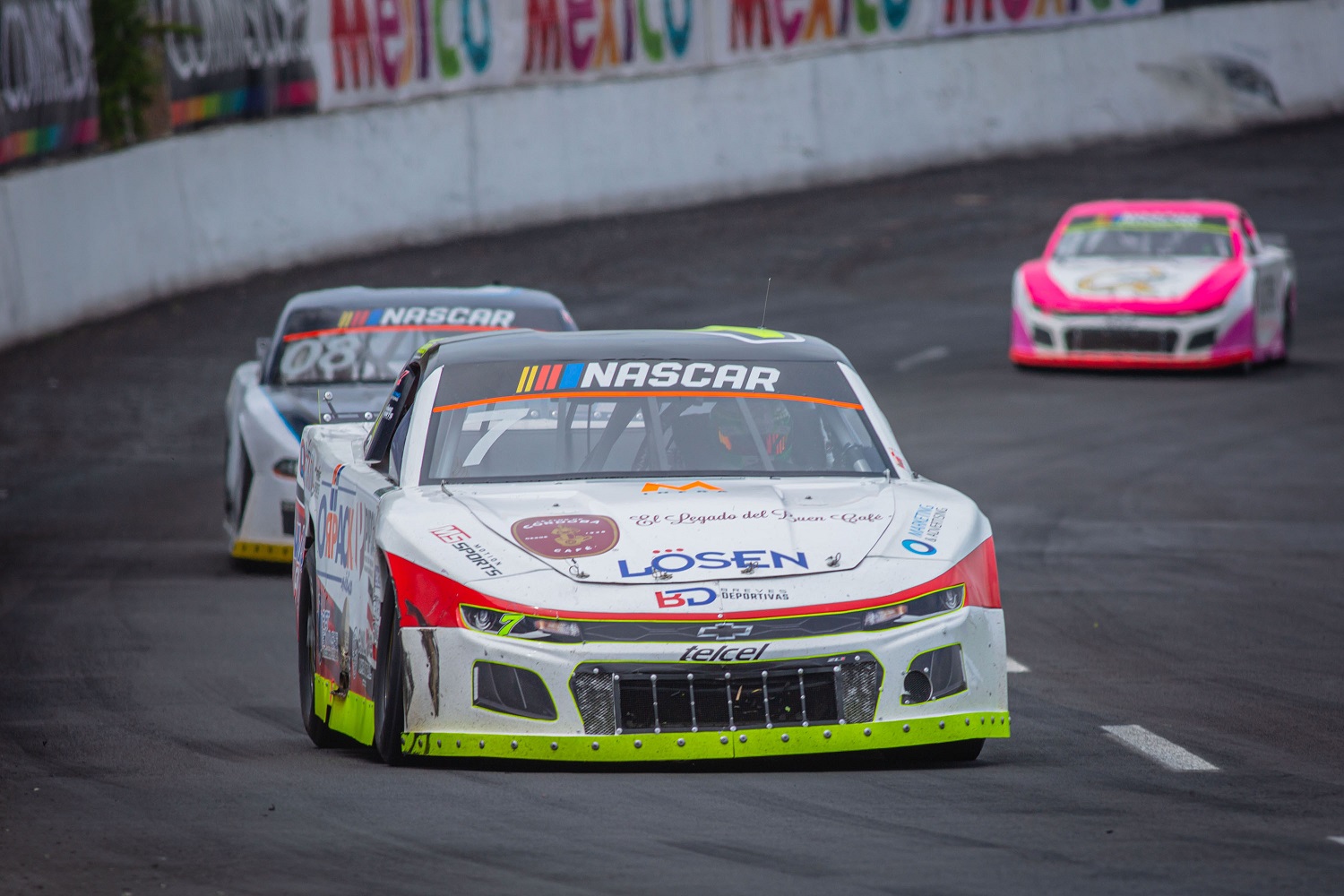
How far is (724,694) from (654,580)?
1.18ft

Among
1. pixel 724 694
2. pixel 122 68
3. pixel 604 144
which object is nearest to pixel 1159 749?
pixel 724 694

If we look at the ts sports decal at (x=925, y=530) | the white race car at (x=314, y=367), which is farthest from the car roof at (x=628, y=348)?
the white race car at (x=314, y=367)

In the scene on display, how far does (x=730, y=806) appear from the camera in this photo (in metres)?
6.30

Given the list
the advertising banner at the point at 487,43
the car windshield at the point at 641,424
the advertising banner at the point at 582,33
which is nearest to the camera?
the car windshield at the point at 641,424

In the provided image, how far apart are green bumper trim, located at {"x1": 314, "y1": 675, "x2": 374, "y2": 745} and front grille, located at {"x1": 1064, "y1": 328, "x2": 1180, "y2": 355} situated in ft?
46.3

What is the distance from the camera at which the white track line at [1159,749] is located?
703 centimetres

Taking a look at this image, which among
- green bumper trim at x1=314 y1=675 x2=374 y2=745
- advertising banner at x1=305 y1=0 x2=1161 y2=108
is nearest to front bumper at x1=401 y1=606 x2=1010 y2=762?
green bumper trim at x1=314 y1=675 x2=374 y2=745

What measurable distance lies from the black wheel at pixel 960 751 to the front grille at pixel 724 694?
422 mm

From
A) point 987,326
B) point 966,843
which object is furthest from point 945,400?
point 966,843

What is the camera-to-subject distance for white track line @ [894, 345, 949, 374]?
846 inches

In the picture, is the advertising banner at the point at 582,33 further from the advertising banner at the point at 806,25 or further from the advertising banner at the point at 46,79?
the advertising banner at the point at 46,79

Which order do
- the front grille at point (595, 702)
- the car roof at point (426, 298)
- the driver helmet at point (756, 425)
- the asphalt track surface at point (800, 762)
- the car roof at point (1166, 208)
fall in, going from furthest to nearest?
the car roof at point (1166, 208)
the car roof at point (426, 298)
the driver helmet at point (756, 425)
the front grille at point (595, 702)
the asphalt track surface at point (800, 762)

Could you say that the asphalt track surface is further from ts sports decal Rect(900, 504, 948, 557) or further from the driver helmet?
the driver helmet

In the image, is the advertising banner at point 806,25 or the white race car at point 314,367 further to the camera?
the advertising banner at point 806,25
